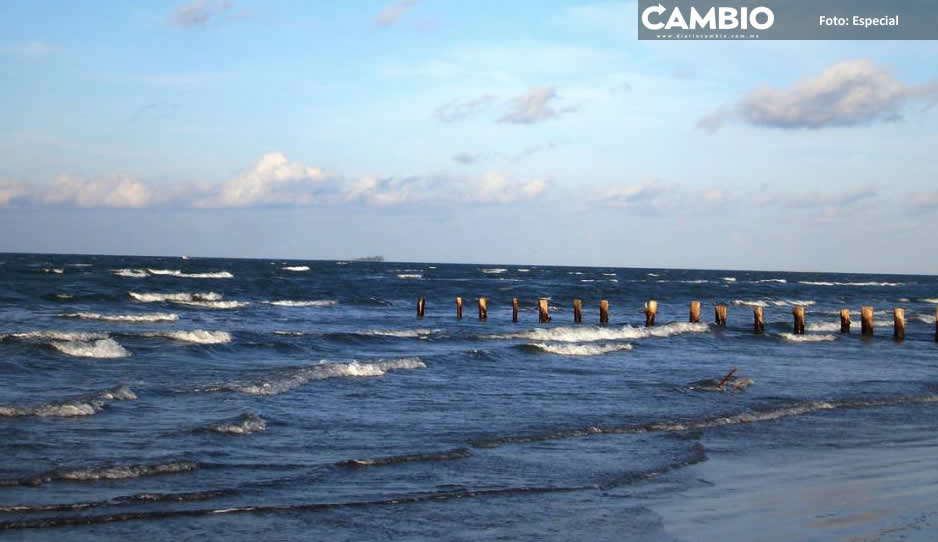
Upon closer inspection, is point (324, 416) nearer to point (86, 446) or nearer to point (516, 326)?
point (86, 446)

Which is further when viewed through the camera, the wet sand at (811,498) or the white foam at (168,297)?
the white foam at (168,297)

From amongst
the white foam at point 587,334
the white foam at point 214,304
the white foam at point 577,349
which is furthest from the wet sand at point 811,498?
the white foam at point 214,304

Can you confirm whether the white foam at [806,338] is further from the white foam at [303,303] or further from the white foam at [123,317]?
the white foam at [303,303]

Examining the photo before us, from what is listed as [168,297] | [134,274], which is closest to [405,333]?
[168,297]

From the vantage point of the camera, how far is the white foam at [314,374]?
1756cm

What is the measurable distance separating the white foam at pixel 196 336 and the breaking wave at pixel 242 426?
12580 millimetres

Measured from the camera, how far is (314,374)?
1989cm

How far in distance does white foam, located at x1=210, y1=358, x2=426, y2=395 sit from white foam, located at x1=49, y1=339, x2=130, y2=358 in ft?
16.0

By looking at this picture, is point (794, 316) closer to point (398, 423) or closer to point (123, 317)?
point (123, 317)

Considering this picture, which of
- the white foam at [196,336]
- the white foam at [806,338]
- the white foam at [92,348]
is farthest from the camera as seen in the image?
the white foam at [806,338]

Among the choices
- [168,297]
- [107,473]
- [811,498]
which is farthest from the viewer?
[168,297]

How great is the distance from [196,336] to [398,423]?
13574mm

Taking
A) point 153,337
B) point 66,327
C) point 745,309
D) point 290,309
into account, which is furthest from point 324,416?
point 745,309

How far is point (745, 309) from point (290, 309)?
86.7 ft
